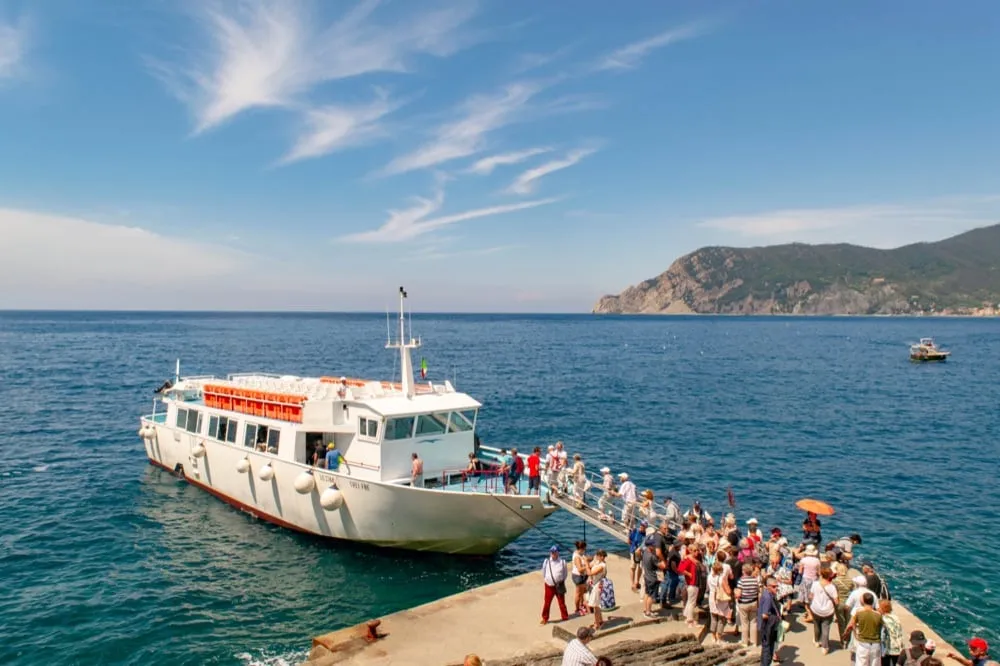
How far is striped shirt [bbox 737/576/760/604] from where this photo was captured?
41.9ft

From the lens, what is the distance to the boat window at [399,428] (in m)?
21.6

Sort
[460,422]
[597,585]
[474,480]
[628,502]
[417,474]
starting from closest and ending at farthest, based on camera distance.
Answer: [597,585], [628,502], [417,474], [474,480], [460,422]

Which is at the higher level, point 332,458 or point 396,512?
point 332,458

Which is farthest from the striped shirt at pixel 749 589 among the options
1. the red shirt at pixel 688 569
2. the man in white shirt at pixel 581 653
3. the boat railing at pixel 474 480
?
the boat railing at pixel 474 480

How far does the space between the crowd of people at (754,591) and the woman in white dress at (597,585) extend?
0.07ft

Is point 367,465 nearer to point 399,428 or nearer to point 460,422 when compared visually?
point 399,428

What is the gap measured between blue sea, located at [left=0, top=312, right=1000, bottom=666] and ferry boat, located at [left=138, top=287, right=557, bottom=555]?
3.70 ft

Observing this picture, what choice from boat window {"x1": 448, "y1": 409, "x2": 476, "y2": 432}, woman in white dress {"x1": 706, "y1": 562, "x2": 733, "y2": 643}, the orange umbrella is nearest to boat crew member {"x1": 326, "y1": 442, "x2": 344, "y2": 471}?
boat window {"x1": 448, "y1": 409, "x2": 476, "y2": 432}

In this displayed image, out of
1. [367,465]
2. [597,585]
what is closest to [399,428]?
[367,465]

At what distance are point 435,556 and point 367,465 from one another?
12.3 ft

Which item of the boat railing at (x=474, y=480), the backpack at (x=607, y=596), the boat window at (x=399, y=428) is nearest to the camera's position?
the backpack at (x=607, y=596)

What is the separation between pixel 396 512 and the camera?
20.5m

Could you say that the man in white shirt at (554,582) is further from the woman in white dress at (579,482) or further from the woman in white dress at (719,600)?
the woman in white dress at (579,482)

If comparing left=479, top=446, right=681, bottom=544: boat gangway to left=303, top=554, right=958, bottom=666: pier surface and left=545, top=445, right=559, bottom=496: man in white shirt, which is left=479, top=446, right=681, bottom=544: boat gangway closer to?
left=545, top=445, right=559, bottom=496: man in white shirt
